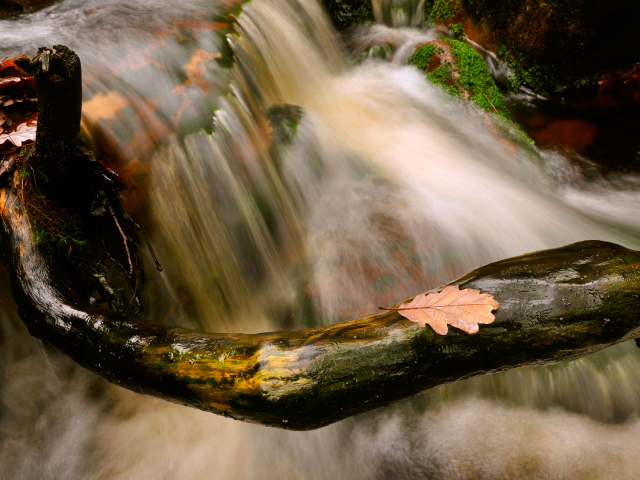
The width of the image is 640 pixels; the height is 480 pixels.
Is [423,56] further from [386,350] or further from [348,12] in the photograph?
[386,350]

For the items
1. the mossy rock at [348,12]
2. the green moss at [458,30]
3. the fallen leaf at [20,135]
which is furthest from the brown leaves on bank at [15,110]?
the green moss at [458,30]

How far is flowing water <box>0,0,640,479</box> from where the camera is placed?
2.39m

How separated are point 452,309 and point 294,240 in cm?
197

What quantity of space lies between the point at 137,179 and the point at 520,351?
260 centimetres

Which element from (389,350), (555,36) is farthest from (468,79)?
(389,350)

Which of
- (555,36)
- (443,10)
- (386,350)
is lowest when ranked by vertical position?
Answer: (386,350)

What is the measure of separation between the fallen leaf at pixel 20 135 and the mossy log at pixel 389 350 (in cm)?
140

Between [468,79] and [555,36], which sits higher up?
[555,36]

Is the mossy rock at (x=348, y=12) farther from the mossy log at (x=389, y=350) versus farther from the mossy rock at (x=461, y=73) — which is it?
the mossy log at (x=389, y=350)

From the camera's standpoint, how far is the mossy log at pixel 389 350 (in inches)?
57.9

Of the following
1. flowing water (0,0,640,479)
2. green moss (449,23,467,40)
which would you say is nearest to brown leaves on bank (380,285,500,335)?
flowing water (0,0,640,479)

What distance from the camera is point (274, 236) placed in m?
3.30

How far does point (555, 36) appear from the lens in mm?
4734

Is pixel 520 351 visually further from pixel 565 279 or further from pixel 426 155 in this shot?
pixel 426 155
